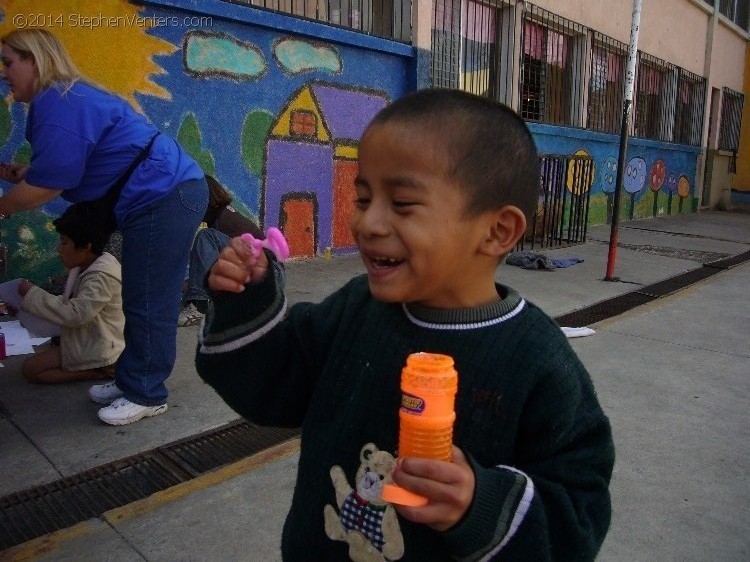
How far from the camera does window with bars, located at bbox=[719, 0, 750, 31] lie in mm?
17031

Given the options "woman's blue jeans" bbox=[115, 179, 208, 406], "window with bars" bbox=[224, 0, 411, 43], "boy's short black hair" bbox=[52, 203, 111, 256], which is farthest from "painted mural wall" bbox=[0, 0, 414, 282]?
"woman's blue jeans" bbox=[115, 179, 208, 406]

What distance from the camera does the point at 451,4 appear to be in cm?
843

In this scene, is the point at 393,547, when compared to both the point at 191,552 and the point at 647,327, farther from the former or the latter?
the point at 647,327

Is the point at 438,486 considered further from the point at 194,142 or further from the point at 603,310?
the point at 194,142

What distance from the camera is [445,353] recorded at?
111 centimetres

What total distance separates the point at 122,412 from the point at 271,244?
1.92 m

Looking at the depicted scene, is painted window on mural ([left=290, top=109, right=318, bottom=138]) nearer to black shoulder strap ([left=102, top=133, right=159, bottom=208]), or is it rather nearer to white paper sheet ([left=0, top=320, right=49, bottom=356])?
white paper sheet ([left=0, top=320, right=49, bottom=356])

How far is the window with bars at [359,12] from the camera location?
6.20 m

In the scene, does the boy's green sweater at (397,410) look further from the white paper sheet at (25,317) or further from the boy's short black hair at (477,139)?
the white paper sheet at (25,317)

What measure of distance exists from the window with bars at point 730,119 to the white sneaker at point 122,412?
18.2 m

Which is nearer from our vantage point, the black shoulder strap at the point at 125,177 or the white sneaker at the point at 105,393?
the black shoulder strap at the point at 125,177

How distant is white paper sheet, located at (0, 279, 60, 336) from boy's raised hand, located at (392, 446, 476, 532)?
2.82 meters

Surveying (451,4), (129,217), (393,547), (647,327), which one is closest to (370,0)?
(451,4)

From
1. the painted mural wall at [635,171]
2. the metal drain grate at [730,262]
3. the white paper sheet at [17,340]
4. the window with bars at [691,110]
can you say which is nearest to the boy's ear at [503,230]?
the white paper sheet at [17,340]
